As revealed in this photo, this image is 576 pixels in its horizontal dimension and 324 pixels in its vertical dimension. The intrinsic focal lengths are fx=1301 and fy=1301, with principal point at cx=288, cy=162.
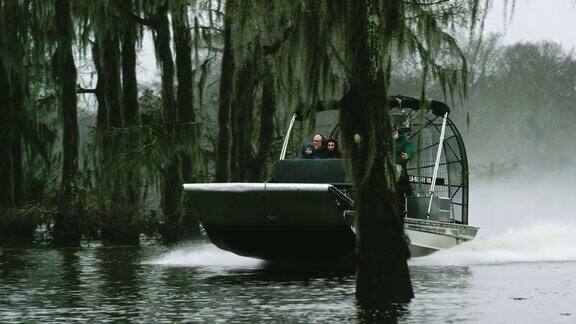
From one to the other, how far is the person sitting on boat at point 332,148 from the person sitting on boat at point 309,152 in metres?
0.25

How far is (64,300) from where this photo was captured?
48.6ft

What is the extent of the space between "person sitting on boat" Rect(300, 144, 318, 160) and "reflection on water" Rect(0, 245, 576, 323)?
1808 millimetres

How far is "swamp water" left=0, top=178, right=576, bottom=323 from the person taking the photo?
13078mm

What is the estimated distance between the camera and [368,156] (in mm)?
13305

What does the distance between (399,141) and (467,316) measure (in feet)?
26.0

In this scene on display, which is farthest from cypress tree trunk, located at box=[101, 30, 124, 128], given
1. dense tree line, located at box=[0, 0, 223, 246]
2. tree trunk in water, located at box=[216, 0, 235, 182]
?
tree trunk in water, located at box=[216, 0, 235, 182]

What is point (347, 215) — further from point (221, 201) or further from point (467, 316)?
point (467, 316)

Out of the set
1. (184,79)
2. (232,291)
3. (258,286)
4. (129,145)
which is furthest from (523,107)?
(232,291)

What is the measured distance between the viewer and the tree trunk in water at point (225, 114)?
94.0 feet

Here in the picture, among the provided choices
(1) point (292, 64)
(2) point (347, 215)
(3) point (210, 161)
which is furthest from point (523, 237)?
(1) point (292, 64)

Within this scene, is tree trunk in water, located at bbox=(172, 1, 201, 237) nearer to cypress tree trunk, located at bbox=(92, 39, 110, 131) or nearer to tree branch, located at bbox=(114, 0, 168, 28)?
tree branch, located at bbox=(114, 0, 168, 28)

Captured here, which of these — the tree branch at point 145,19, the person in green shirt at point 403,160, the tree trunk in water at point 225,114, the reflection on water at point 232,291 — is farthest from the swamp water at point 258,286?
the tree branch at point 145,19

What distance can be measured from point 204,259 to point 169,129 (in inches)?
234

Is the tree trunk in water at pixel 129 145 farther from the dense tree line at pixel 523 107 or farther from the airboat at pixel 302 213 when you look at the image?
the dense tree line at pixel 523 107
